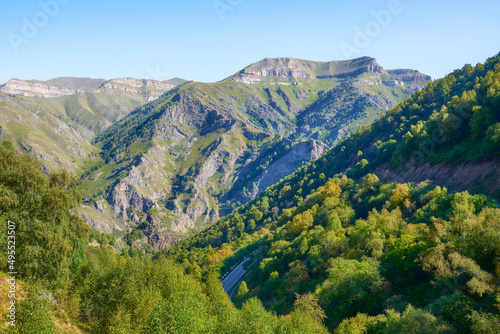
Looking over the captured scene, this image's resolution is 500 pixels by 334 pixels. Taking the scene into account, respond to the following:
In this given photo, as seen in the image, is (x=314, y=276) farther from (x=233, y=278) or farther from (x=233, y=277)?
(x=233, y=277)

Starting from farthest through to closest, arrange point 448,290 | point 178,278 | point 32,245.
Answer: point 178,278
point 32,245
point 448,290

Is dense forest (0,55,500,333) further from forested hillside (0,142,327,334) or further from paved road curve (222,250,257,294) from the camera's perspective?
paved road curve (222,250,257,294)

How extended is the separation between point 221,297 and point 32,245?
31.3 m

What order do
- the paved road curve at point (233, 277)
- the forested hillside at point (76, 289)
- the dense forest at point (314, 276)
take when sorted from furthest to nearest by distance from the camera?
the paved road curve at point (233, 277), the dense forest at point (314, 276), the forested hillside at point (76, 289)

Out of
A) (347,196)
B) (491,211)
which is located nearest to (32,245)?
(491,211)

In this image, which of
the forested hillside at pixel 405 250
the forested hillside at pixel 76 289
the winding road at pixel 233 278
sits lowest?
the winding road at pixel 233 278

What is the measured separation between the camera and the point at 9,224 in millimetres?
40281

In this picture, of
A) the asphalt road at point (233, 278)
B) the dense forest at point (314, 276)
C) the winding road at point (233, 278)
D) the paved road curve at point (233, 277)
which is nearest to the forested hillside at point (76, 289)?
the dense forest at point (314, 276)

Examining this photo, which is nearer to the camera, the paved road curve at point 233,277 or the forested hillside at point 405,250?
the forested hillside at point 405,250

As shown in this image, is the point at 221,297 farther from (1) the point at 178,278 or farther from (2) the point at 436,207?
(2) the point at 436,207

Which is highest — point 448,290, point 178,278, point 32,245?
point 32,245

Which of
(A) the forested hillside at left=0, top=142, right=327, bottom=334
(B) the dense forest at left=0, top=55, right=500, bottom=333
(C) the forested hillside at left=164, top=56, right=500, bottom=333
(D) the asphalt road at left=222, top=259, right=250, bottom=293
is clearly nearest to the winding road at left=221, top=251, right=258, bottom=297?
(D) the asphalt road at left=222, top=259, right=250, bottom=293

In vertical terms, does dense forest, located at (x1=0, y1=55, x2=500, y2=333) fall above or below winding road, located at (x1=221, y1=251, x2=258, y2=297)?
above

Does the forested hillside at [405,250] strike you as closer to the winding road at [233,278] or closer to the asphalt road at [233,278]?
the winding road at [233,278]
